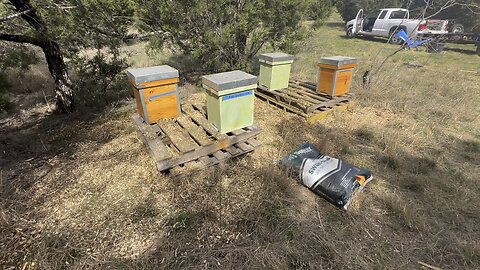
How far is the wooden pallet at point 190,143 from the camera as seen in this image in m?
2.69

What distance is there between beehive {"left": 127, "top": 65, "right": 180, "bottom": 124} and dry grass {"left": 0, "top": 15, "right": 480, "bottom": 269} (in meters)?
0.55

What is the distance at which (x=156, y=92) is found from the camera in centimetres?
305

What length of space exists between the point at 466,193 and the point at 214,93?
9.35ft

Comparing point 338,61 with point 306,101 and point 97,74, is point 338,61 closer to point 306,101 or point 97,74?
point 306,101

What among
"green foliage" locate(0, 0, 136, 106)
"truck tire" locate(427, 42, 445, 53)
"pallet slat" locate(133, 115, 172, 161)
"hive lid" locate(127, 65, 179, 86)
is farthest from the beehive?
"truck tire" locate(427, 42, 445, 53)

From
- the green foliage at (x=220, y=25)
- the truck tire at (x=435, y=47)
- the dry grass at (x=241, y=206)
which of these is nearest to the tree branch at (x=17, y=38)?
the dry grass at (x=241, y=206)

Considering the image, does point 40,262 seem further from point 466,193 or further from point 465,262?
point 466,193

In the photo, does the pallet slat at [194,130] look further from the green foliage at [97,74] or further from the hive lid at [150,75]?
the green foliage at [97,74]

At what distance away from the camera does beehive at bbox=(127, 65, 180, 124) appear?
9.53ft

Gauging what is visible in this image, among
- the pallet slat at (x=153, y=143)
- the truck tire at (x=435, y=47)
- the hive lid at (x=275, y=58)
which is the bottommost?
the pallet slat at (x=153, y=143)

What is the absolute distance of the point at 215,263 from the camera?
188cm

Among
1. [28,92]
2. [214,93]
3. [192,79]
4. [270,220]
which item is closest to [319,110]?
[214,93]

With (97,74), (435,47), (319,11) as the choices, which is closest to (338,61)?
(319,11)

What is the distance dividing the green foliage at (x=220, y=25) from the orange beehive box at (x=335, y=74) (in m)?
1.85
